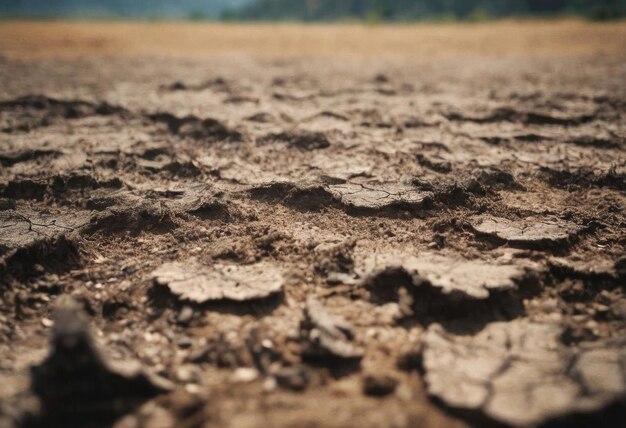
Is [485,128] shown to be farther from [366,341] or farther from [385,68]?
[385,68]

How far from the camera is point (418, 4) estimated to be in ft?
207

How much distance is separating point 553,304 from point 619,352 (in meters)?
0.36

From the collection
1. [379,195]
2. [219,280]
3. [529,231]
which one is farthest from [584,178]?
[219,280]

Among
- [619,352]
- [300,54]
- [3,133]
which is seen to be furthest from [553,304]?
[300,54]

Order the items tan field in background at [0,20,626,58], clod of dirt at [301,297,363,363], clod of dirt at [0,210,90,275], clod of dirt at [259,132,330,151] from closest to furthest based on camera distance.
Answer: clod of dirt at [301,297,363,363], clod of dirt at [0,210,90,275], clod of dirt at [259,132,330,151], tan field in background at [0,20,626,58]

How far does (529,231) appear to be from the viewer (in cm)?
231

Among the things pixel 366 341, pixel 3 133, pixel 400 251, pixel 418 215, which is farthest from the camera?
pixel 3 133

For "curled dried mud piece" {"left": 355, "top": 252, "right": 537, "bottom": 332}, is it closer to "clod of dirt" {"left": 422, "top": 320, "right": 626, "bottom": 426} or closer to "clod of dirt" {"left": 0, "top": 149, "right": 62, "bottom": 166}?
"clod of dirt" {"left": 422, "top": 320, "right": 626, "bottom": 426}

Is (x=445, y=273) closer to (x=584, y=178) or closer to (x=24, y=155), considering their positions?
(x=584, y=178)

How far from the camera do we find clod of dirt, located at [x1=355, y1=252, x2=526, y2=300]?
1.87 meters

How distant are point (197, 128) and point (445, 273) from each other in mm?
2746

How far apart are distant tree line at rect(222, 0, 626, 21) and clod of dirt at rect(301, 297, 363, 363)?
3436 centimetres

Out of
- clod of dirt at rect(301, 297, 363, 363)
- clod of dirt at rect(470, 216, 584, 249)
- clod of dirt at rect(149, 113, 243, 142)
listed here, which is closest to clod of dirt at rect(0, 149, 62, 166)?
clod of dirt at rect(149, 113, 243, 142)

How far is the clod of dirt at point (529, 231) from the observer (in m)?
2.22
